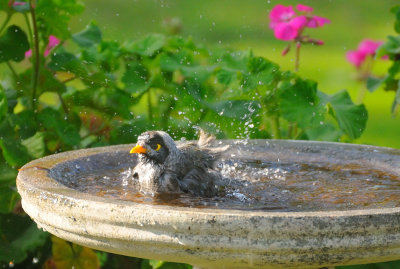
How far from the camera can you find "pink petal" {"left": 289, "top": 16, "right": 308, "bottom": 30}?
4539 millimetres

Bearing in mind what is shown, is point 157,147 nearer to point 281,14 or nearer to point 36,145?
point 36,145

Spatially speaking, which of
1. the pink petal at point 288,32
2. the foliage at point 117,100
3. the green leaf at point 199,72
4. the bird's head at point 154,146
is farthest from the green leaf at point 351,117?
the bird's head at point 154,146

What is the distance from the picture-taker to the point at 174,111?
14.9 ft

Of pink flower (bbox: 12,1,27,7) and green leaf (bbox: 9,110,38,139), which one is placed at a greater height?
pink flower (bbox: 12,1,27,7)

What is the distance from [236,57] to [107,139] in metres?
1.01

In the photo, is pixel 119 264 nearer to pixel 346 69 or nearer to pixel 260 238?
pixel 260 238

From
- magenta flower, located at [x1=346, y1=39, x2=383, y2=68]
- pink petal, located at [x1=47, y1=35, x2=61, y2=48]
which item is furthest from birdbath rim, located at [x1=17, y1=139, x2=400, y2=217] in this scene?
magenta flower, located at [x1=346, y1=39, x2=383, y2=68]

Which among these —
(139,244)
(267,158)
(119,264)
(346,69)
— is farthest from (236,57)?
(346,69)

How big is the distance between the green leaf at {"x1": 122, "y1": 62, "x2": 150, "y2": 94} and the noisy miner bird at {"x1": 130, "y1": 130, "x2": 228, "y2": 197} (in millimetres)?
1477

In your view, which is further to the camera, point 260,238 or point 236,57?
point 236,57

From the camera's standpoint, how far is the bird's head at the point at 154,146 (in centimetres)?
288

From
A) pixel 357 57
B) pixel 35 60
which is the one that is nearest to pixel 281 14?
pixel 35 60

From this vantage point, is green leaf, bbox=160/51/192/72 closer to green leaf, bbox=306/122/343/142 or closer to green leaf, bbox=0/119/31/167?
green leaf, bbox=306/122/343/142

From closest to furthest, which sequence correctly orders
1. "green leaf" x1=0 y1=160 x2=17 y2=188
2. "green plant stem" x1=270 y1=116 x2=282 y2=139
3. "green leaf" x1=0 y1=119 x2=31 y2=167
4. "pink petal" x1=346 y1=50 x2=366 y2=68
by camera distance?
"green leaf" x1=0 y1=119 x2=31 y2=167 < "green leaf" x1=0 y1=160 x2=17 y2=188 < "green plant stem" x1=270 y1=116 x2=282 y2=139 < "pink petal" x1=346 y1=50 x2=366 y2=68
